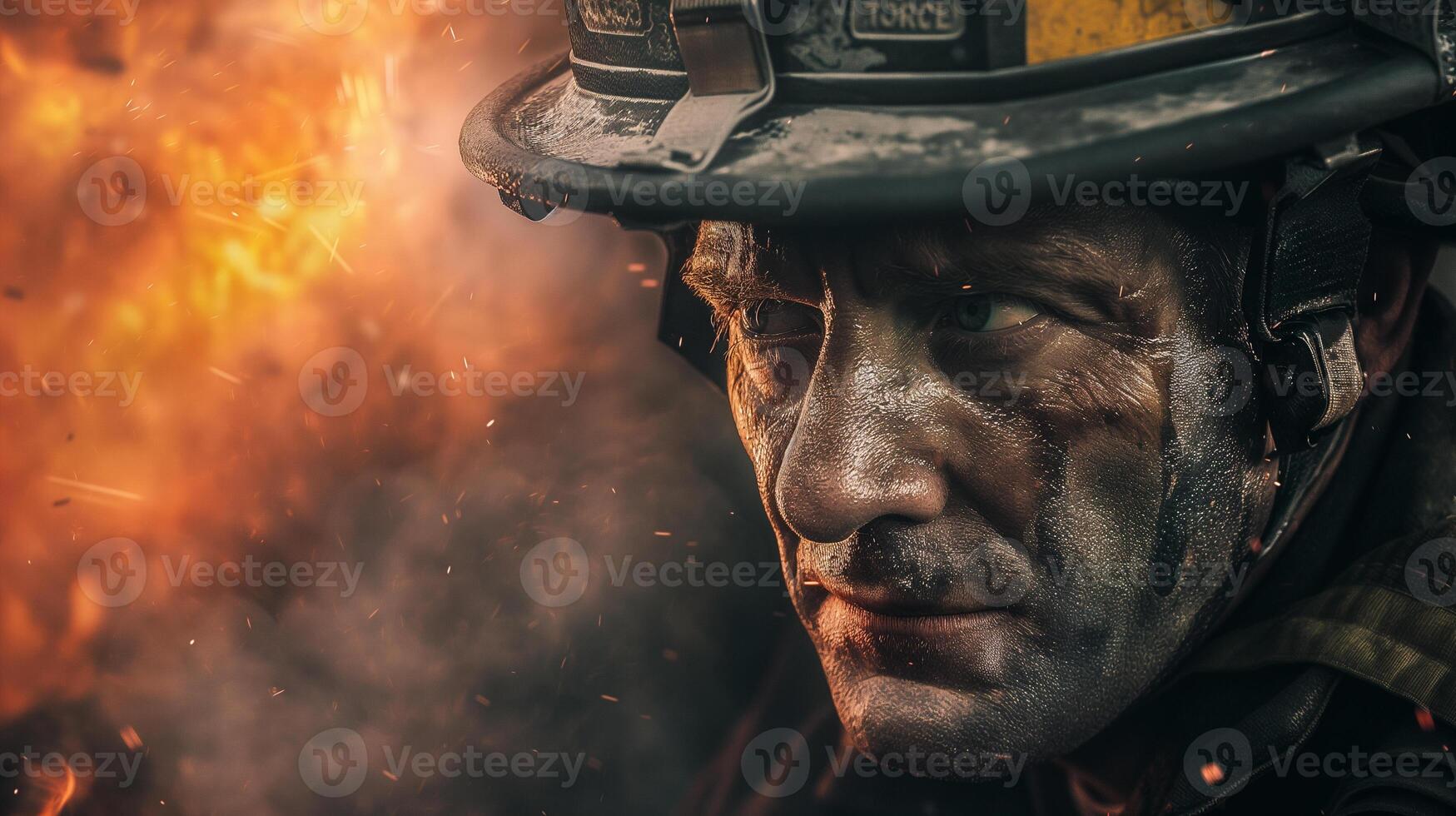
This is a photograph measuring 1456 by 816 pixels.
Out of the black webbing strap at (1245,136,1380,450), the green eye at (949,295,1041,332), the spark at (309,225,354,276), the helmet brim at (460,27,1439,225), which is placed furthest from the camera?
the spark at (309,225,354,276)

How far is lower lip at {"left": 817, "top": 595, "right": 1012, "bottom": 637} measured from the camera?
1.84 meters

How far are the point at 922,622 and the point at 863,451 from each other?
34 cm

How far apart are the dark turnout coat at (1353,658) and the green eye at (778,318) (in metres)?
0.92

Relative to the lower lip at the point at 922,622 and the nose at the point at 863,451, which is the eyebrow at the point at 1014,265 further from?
the lower lip at the point at 922,622

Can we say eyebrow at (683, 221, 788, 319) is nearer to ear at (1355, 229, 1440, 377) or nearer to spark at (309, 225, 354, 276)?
ear at (1355, 229, 1440, 377)

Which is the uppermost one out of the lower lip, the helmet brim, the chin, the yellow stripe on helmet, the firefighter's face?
the yellow stripe on helmet

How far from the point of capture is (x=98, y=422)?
3.23 metres

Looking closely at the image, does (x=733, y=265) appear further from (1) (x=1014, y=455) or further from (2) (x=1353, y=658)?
(2) (x=1353, y=658)

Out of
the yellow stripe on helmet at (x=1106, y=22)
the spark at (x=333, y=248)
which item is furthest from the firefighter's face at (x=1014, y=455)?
the spark at (x=333, y=248)

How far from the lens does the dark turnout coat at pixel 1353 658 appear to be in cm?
168

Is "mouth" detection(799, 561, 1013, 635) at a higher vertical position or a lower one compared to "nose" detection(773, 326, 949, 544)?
lower

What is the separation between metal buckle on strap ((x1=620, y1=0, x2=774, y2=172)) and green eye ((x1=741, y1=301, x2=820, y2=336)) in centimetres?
46

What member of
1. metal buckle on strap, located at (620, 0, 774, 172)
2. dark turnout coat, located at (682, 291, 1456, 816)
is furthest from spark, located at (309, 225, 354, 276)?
dark turnout coat, located at (682, 291, 1456, 816)

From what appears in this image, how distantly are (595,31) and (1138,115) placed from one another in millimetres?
796
